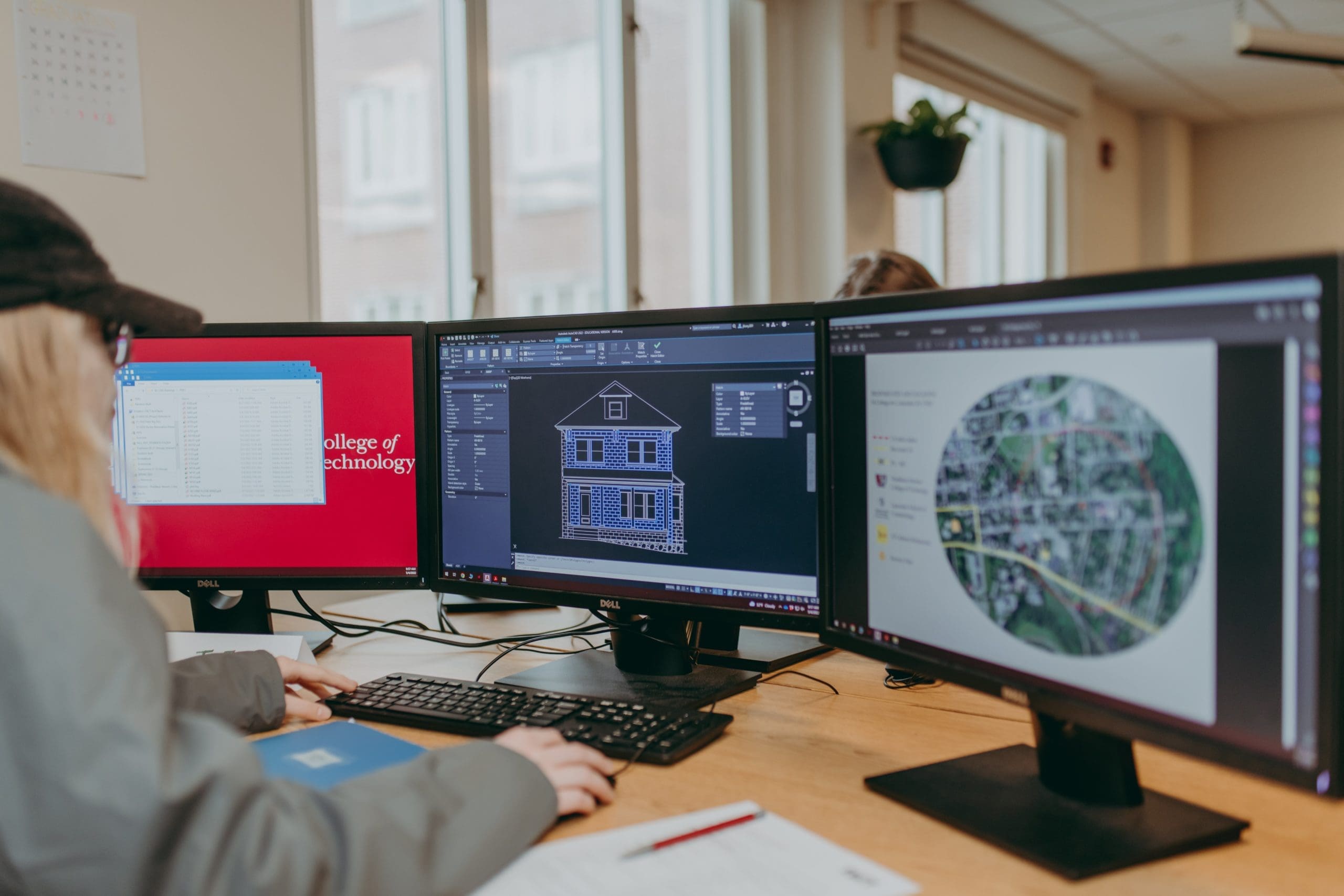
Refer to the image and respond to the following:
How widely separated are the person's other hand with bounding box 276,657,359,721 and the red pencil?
499mm

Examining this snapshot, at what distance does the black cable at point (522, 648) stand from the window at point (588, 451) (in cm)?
27

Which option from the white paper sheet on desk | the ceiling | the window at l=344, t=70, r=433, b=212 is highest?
the ceiling

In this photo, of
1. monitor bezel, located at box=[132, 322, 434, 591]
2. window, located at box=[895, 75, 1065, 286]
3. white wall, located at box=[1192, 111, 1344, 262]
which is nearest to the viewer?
monitor bezel, located at box=[132, 322, 434, 591]

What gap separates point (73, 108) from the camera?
1708 millimetres

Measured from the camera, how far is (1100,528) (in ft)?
2.45

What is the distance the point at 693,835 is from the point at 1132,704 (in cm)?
34

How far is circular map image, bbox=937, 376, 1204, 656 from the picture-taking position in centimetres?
71

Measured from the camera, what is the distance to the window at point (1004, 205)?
540 cm

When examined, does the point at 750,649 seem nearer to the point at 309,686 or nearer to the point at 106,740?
the point at 309,686

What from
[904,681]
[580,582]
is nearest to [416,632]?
[580,582]

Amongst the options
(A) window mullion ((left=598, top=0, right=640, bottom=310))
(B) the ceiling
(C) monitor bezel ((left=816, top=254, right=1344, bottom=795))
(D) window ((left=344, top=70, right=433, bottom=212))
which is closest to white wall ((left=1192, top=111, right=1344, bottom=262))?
(B) the ceiling

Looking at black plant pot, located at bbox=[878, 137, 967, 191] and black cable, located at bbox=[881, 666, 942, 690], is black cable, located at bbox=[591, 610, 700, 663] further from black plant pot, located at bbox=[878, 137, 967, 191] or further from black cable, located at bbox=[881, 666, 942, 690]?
black plant pot, located at bbox=[878, 137, 967, 191]

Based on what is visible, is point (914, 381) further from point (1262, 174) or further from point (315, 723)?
point (1262, 174)

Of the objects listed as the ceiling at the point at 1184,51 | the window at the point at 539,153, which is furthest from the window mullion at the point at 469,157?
the ceiling at the point at 1184,51
